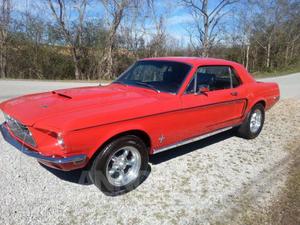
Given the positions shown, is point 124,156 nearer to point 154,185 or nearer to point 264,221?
point 154,185

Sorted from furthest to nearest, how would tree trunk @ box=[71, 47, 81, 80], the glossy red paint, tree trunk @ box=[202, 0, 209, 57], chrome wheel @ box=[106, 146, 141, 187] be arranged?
tree trunk @ box=[202, 0, 209, 57], tree trunk @ box=[71, 47, 81, 80], chrome wheel @ box=[106, 146, 141, 187], the glossy red paint

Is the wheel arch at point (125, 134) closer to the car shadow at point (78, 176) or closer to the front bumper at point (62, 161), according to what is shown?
the front bumper at point (62, 161)

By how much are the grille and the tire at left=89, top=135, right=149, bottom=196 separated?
2.57ft

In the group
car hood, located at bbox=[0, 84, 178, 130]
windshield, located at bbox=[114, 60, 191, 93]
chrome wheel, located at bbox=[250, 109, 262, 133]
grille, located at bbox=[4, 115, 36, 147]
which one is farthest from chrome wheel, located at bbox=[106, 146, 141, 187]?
chrome wheel, located at bbox=[250, 109, 262, 133]

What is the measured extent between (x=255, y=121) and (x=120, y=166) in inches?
142

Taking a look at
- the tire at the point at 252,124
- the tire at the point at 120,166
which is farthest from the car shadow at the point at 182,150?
the tire at the point at 120,166

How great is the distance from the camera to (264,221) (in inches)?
116

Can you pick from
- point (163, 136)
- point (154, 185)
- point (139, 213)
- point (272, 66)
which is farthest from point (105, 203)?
point (272, 66)

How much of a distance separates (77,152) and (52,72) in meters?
20.7

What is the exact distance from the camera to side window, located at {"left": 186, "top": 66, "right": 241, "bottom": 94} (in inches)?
166

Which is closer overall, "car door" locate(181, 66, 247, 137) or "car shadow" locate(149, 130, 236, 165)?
"car door" locate(181, 66, 247, 137)

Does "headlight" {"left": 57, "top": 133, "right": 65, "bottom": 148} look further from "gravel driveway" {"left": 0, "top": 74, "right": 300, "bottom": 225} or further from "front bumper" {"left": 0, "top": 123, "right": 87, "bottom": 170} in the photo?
"gravel driveway" {"left": 0, "top": 74, "right": 300, "bottom": 225}

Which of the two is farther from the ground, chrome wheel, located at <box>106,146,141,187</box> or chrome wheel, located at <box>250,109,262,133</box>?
chrome wheel, located at <box>250,109,262,133</box>

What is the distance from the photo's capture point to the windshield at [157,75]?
13.4ft
